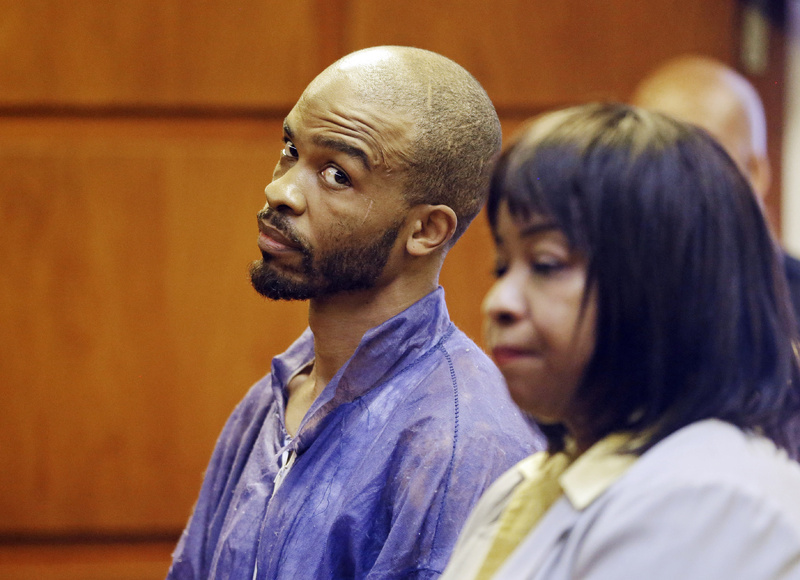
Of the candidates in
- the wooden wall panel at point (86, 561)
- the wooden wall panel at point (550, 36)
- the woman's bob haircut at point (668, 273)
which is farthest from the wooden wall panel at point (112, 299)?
the woman's bob haircut at point (668, 273)

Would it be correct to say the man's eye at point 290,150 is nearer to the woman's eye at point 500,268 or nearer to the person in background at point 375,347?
the person in background at point 375,347

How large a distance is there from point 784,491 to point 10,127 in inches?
87.3

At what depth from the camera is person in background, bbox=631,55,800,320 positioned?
1.91 metres

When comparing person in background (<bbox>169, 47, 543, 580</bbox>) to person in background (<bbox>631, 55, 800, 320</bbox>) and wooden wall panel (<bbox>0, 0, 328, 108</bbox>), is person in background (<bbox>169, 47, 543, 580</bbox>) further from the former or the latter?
wooden wall panel (<bbox>0, 0, 328, 108</bbox>)

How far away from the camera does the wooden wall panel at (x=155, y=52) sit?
7.59 feet

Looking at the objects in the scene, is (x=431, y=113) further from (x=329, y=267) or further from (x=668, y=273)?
(x=668, y=273)

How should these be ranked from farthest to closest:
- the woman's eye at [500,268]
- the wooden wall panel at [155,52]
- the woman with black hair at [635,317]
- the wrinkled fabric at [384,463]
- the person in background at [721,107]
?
1. the wooden wall panel at [155,52]
2. the person in background at [721,107]
3. the wrinkled fabric at [384,463]
4. the woman's eye at [500,268]
5. the woman with black hair at [635,317]

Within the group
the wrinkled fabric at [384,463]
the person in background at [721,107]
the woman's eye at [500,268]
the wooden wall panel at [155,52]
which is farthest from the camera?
the wooden wall panel at [155,52]

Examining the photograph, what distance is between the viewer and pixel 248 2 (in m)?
2.32

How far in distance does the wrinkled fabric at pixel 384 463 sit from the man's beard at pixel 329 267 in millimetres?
77

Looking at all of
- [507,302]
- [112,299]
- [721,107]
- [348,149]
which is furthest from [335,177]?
[112,299]

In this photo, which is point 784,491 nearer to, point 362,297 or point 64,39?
point 362,297

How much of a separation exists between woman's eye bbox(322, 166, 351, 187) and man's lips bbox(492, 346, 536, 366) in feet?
1.61

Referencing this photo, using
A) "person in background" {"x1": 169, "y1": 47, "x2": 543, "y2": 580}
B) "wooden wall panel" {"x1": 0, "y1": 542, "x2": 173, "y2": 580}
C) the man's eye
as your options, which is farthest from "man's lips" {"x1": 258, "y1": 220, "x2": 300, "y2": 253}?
"wooden wall panel" {"x1": 0, "y1": 542, "x2": 173, "y2": 580}
